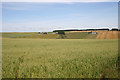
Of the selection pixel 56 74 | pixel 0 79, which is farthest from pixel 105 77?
pixel 0 79

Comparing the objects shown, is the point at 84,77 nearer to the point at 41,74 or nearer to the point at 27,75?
the point at 41,74

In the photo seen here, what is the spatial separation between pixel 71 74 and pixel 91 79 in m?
1.18

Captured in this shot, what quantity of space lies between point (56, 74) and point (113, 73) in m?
3.40

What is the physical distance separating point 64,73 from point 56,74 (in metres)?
0.50

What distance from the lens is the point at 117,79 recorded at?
6234 millimetres

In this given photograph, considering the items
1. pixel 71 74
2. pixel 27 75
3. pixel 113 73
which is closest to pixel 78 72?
pixel 71 74

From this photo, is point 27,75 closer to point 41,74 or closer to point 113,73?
point 41,74

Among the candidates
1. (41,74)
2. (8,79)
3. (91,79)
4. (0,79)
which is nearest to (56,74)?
(41,74)

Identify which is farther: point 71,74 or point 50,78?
point 71,74

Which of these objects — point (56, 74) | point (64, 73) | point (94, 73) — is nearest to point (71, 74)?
point (64, 73)

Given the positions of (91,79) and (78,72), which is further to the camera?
(78,72)

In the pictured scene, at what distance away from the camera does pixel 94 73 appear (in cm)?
702

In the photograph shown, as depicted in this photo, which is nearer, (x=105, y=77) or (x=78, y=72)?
(x=105, y=77)

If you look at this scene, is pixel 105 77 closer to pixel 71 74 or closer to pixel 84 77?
pixel 84 77
